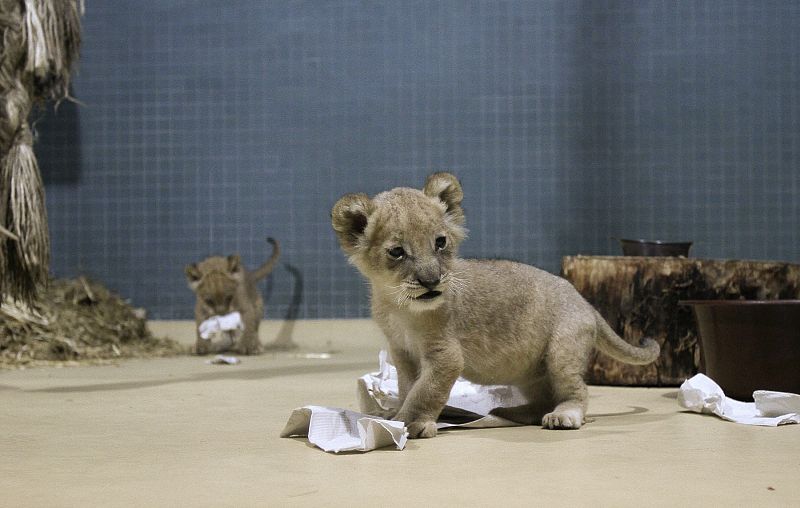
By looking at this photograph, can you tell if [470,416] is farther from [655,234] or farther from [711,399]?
[655,234]

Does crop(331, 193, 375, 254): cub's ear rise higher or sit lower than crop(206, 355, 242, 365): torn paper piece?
higher

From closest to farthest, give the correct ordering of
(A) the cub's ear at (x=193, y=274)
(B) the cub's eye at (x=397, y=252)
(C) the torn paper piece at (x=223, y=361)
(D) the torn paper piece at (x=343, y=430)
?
(D) the torn paper piece at (x=343, y=430), (B) the cub's eye at (x=397, y=252), (C) the torn paper piece at (x=223, y=361), (A) the cub's ear at (x=193, y=274)

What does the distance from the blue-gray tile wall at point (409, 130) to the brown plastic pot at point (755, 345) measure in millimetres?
3877

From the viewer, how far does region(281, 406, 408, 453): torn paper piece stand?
315 centimetres

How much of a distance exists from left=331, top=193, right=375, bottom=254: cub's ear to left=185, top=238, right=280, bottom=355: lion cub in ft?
15.1

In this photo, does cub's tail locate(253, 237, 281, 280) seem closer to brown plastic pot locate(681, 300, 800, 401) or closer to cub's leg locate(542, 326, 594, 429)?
brown plastic pot locate(681, 300, 800, 401)

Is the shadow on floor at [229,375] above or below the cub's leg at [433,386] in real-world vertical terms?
below

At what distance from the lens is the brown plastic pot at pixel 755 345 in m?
4.34

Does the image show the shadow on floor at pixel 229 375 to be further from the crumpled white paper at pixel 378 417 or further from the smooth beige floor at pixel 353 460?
the crumpled white paper at pixel 378 417

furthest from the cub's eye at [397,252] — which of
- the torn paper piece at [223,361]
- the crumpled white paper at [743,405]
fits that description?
the torn paper piece at [223,361]

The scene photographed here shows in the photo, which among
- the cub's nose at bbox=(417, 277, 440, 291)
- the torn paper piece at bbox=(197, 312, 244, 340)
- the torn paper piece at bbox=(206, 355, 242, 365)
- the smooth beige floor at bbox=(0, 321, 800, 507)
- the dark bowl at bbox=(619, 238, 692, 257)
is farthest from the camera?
the torn paper piece at bbox=(197, 312, 244, 340)

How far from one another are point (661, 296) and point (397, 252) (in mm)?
2642

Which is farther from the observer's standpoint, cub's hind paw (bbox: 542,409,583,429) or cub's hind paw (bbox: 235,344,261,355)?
cub's hind paw (bbox: 235,344,261,355)

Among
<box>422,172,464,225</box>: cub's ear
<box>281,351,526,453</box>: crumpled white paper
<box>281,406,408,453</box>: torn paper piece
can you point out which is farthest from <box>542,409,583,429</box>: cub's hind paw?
<box>422,172,464,225</box>: cub's ear
